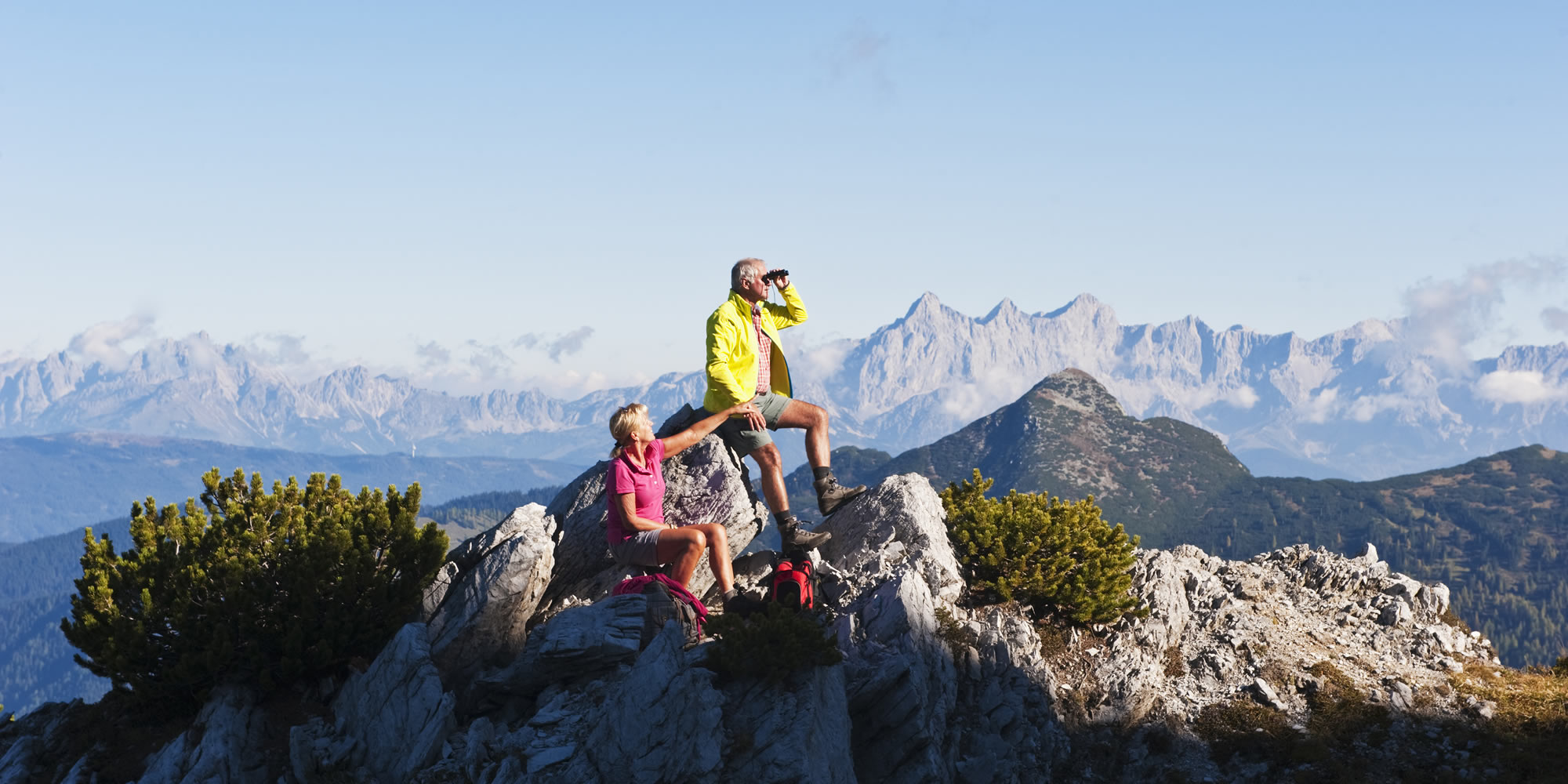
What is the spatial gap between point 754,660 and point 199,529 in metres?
11.0

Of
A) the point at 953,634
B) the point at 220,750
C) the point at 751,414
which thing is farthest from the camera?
the point at 751,414

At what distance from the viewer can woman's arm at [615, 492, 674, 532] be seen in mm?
16906

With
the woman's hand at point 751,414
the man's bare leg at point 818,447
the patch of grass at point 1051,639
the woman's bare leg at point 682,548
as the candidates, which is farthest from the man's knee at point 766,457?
the patch of grass at point 1051,639

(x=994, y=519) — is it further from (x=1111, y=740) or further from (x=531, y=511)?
(x=531, y=511)

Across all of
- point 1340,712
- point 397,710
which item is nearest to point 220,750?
point 397,710

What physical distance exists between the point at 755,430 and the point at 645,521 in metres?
2.87

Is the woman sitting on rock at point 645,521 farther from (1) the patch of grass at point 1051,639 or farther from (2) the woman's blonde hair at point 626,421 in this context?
(1) the patch of grass at point 1051,639

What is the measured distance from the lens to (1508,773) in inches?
628

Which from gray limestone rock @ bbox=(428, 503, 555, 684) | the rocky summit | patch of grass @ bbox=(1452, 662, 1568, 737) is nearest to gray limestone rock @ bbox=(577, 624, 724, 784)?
the rocky summit

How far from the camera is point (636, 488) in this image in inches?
681

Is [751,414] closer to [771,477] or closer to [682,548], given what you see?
[771,477]

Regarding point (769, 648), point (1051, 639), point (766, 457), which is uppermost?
point (766, 457)

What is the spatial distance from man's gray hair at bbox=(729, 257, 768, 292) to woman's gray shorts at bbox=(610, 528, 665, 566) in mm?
4997

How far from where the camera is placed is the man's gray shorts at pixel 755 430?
18.8m
